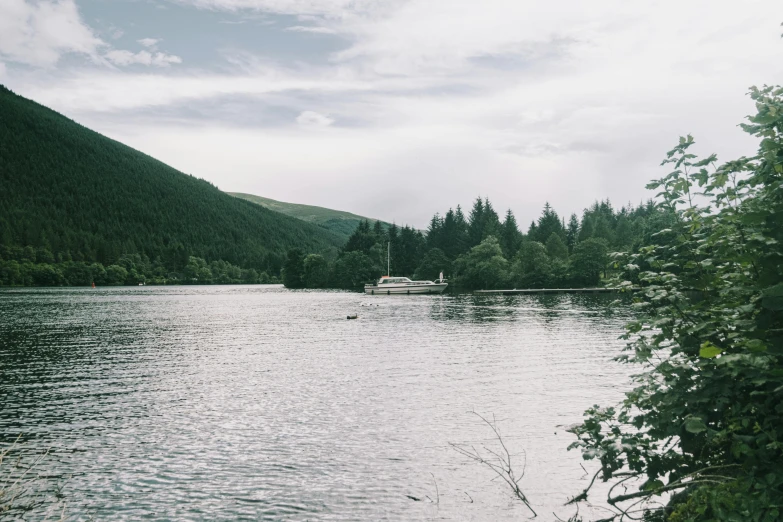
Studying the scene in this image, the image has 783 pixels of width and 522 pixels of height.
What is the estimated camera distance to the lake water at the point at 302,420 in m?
14.3

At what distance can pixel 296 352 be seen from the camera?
42625 millimetres

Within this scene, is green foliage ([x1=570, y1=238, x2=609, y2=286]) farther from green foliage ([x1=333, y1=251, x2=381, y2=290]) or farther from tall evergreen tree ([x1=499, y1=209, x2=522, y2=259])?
green foliage ([x1=333, y1=251, x2=381, y2=290])

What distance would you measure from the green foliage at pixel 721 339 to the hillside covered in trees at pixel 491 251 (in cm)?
13042

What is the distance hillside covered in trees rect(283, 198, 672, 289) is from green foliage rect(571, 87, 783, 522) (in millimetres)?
130419

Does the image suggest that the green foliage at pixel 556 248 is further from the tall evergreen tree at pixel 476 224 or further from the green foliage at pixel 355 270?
the green foliage at pixel 355 270

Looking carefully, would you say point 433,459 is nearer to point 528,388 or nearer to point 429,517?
point 429,517

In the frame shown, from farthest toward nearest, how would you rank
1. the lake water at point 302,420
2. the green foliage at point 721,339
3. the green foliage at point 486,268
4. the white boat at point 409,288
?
the green foliage at point 486,268
the white boat at point 409,288
the lake water at point 302,420
the green foliage at point 721,339

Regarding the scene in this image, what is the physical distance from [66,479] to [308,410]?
32.0 ft

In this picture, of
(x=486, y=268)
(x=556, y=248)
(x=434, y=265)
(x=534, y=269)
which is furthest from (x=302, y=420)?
(x=434, y=265)

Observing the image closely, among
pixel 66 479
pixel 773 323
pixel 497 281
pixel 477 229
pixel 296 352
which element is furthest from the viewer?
pixel 477 229

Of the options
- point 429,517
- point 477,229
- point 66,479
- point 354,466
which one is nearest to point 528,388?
point 354,466

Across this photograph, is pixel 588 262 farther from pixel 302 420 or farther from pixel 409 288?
pixel 302 420

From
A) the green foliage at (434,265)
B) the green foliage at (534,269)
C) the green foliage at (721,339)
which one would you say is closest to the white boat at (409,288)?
the green foliage at (534,269)

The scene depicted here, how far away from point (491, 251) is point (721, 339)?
477ft
